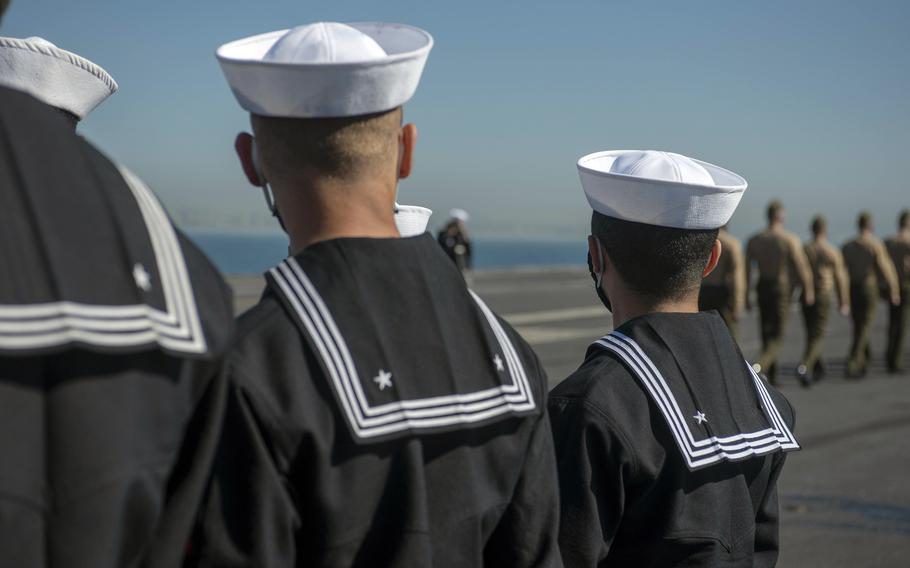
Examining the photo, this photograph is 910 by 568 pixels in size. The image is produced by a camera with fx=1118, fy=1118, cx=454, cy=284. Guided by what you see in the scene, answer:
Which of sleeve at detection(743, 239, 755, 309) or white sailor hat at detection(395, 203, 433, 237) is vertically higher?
white sailor hat at detection(395, 203, 433, 237)

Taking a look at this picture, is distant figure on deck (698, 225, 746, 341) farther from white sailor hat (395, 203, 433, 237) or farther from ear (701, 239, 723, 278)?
ear (701, 239, 723, 278)

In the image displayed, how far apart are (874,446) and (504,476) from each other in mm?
8703

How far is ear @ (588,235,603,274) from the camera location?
Answer: 9.78ft

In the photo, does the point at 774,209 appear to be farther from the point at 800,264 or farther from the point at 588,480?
the point at 588,480

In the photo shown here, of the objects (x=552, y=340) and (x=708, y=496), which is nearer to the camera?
(x=708, y=496)

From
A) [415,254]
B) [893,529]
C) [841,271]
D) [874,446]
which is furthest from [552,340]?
[415,254]

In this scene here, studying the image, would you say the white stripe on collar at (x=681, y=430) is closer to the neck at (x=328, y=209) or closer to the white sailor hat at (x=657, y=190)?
the white sailor hat at (x=657, y=190)

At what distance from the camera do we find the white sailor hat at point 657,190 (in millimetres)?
2887

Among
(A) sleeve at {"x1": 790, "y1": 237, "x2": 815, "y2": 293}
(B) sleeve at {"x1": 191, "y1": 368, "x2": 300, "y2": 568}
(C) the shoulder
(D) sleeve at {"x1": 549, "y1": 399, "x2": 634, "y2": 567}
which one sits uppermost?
(B) sleeve at {"x1": 191, "y1": 368, "x2": 300, "y2": 568}

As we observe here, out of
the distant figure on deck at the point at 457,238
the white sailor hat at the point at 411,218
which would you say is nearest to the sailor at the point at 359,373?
the white sailor hat at the point at 411,218

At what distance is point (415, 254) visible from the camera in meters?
1.98

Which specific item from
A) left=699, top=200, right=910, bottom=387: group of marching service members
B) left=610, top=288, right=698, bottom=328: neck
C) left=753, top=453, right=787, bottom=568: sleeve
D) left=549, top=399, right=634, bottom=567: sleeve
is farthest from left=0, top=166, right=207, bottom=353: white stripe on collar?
→ left=699, top=200, right=910, bottom=387: group of marching service members

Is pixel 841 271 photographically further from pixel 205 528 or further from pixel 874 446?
pixel 205 528

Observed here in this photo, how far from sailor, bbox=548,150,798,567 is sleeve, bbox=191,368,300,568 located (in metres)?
0.98
